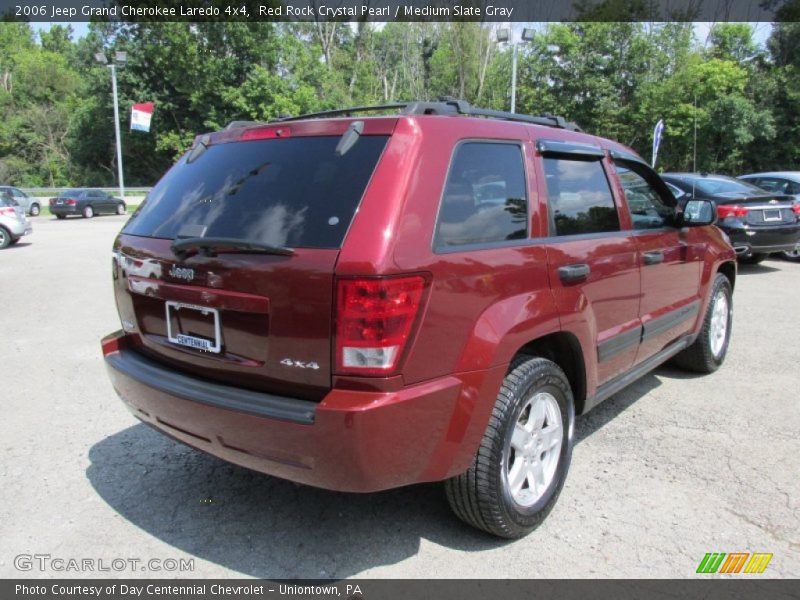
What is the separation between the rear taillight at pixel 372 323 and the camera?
2168mm

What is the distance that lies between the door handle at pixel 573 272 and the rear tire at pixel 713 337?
232cm

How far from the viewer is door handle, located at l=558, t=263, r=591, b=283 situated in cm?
291

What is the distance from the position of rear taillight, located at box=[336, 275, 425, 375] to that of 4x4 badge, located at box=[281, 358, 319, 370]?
109 millimetres

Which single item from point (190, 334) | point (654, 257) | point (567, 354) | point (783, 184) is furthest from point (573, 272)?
point (783, 184)

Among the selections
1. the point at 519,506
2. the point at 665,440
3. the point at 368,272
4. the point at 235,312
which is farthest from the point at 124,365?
the point at 665,440

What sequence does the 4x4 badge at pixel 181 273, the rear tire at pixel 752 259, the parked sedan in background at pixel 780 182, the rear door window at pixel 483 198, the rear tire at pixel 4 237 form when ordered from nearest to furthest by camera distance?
1. the rear door window at pixel 483 198
2. the 4x4 badge at pixel 181 273
3. the rear tire at pixel 752 259
4. the parked sedan in background at pixel 780 182
5. the rear tire at pixel 4 237

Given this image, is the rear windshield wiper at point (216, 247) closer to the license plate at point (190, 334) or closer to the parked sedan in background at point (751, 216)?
the license plate at point (190, 334)

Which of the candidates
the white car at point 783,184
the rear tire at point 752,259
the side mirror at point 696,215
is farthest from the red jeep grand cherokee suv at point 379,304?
the white car at point 783,184

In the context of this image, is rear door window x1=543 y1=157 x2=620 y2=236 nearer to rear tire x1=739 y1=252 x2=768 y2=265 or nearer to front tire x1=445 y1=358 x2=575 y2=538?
front tire x1=445 y1=358 x2=575 y2=538

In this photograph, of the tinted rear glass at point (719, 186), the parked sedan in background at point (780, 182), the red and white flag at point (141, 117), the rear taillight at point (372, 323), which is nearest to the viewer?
the rear taillight at point (372, 323)

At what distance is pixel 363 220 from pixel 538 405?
1.30m

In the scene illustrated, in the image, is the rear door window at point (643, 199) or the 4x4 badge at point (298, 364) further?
the rear door window at point (643, 199)

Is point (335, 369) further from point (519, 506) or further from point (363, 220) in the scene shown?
point (519, 506)

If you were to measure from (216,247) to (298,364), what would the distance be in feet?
2.01
